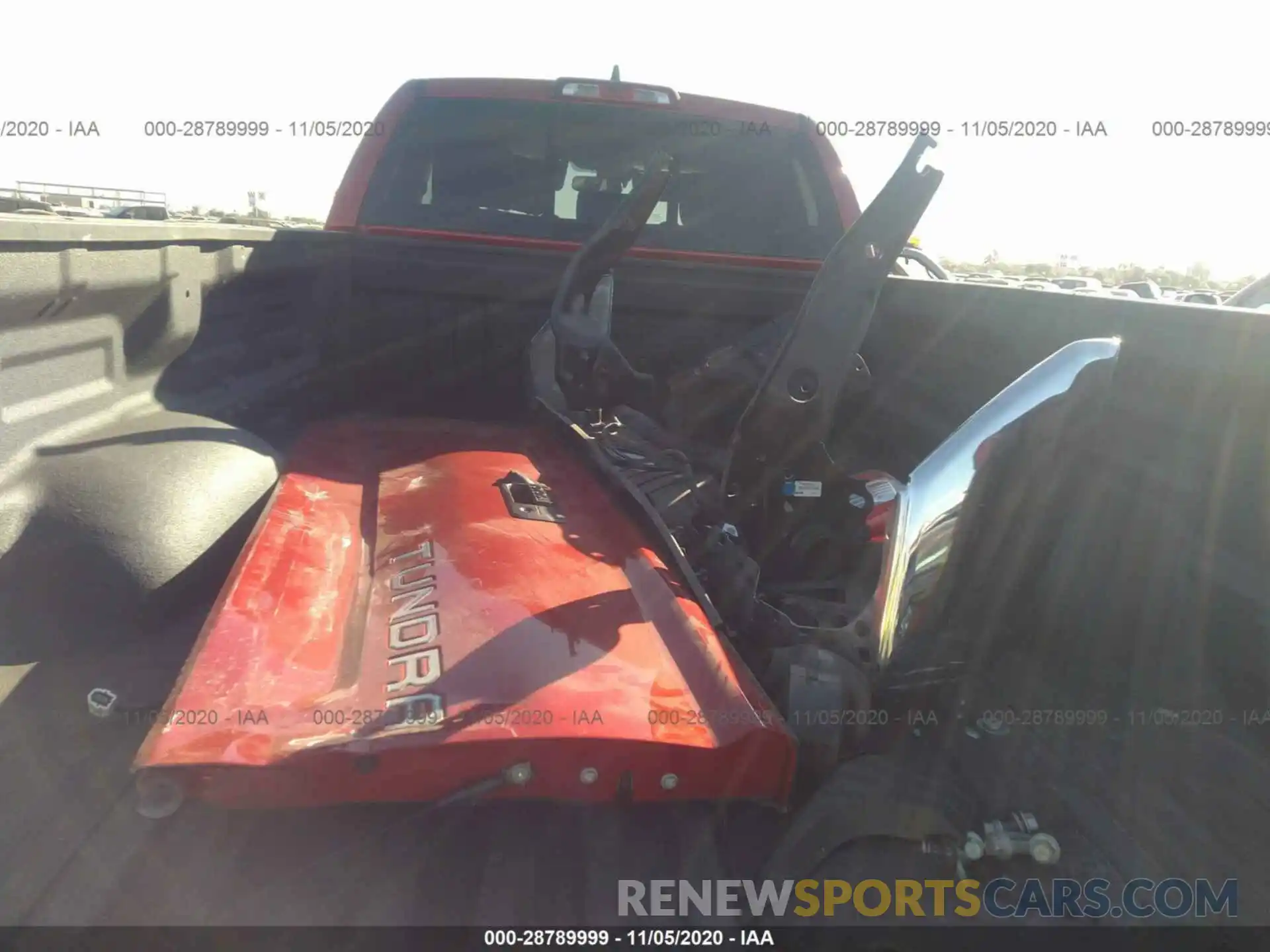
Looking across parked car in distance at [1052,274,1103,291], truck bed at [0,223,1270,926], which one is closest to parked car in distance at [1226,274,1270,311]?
parked car in distance at [1052,274,1103,291]

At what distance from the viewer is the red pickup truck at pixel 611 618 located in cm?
152

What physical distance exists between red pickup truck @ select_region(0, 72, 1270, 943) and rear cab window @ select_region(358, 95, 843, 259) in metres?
1.00

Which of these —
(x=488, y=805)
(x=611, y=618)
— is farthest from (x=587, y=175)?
(x=488, y=805)

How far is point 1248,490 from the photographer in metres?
1.53

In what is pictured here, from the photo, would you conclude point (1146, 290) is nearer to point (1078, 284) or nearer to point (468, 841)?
point (1078, 284)

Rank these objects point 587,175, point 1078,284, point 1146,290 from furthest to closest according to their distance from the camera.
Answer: point 1078,284, point 1146,290, point 587,175

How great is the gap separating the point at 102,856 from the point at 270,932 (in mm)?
292

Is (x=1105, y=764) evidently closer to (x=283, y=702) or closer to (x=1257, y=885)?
(x=1257, y=885)

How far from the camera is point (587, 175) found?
4.11m

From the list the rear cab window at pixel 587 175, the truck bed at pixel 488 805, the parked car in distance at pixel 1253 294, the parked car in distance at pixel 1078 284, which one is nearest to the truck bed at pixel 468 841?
the truck bed at pixel 488 805

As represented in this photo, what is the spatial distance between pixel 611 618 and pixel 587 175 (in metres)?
2.62

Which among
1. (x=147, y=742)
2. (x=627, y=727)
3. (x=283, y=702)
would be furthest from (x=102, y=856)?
(x=627, y=727)

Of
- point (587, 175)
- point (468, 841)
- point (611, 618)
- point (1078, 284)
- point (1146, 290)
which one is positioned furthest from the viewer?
point (1078, 284)

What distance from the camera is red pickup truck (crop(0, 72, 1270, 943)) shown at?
152 centimetres
